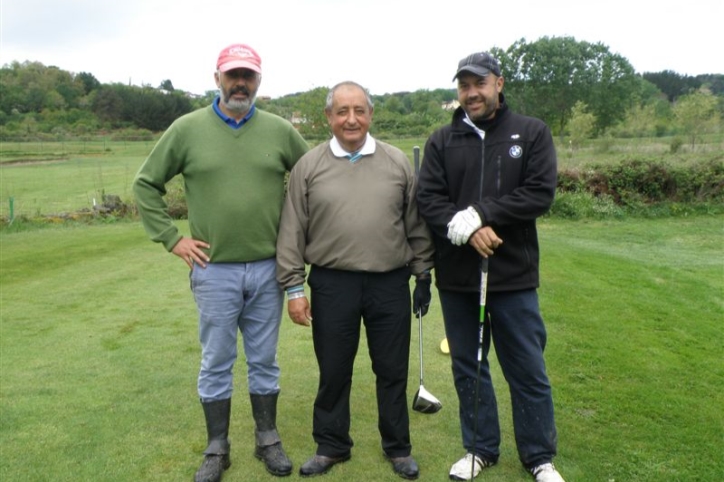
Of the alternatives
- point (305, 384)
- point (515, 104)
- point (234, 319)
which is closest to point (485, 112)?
point (234, 319)

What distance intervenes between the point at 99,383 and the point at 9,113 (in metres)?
87.1

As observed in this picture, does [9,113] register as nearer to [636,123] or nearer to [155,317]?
[636,123]

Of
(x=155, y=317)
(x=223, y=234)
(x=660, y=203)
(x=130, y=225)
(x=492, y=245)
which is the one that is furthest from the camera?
(x=660, y=203)

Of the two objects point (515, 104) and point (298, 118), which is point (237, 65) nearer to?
point (298, 118)

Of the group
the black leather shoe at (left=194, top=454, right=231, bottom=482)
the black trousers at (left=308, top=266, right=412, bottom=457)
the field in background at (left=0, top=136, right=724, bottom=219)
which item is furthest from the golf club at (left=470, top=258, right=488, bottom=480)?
the field in background at (left=0, top=136, right=724, bottom=219)

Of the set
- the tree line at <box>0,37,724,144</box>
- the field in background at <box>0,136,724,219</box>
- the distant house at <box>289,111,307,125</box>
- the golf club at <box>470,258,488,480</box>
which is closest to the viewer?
the golf club at <box>470,258,488,480</box>

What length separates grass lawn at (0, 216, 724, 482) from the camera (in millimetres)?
3900

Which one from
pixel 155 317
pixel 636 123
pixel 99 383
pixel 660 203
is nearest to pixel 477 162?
pixel 99 383

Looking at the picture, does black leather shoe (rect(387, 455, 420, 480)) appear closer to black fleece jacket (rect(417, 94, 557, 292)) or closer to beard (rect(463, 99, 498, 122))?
black fleece jacket (rect(417, 94, 557, 292))

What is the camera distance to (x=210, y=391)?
3879 mm

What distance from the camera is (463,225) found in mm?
3322

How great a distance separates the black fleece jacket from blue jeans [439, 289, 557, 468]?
0.12 meters

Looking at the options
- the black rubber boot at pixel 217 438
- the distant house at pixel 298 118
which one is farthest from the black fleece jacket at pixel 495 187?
the distant house at pixel 298 118

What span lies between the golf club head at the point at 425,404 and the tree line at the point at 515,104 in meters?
24.6
